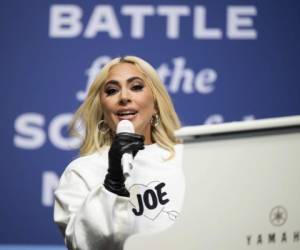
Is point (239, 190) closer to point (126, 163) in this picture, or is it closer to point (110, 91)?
point (126, 163)

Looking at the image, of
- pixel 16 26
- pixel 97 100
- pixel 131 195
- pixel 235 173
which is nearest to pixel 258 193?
pixel 235 173

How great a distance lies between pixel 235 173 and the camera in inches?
52.1

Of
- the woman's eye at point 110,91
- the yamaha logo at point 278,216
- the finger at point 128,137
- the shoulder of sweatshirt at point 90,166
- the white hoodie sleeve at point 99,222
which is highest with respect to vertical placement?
the woman's eye at point 110,91

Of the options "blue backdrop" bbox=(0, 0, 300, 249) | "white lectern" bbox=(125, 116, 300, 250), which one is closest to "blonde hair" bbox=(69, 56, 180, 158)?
"white lectern" bbox=(125, 116, 300, 250)

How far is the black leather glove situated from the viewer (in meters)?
1.73

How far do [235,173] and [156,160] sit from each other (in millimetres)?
862

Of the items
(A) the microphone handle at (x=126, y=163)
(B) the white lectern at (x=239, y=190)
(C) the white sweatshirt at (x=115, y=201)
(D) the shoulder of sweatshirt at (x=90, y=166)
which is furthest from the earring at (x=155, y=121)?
(B) the white lectern at (x=239, y=190)

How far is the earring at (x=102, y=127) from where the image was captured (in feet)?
7.61

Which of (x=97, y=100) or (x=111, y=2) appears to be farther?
(x=111, y=2)

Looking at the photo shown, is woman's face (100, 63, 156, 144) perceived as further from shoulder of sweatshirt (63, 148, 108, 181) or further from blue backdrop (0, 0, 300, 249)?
blue backdrop (0, 0, 300, 249)

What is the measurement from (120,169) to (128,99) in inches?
20.7

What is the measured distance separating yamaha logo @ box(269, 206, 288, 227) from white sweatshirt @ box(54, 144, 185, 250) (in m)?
0.39

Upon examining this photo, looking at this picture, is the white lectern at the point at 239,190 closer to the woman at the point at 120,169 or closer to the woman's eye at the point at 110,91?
the woman at the point at 120,169

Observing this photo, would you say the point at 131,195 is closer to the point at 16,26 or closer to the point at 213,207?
the point at 213,207
